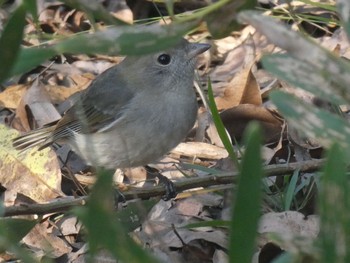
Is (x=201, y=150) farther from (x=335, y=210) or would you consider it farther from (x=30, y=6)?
(x=335, y=210)

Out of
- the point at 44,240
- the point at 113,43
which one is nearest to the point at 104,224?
the point at 113,43

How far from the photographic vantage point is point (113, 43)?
1.54 meters

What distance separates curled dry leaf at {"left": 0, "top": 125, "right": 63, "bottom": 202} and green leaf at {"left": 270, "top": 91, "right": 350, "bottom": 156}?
354 cm

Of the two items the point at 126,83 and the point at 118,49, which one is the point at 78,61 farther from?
the point at 118,49

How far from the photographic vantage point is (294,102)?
1485 mm

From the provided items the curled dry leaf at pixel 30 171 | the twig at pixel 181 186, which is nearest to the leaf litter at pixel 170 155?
the curled dry leaf at pixel 30 171

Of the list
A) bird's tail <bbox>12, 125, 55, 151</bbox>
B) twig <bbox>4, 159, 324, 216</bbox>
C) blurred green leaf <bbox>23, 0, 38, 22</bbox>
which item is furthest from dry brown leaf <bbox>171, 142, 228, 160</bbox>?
blurred green leaf <bbox>23, 0, 38, 22</bbox>

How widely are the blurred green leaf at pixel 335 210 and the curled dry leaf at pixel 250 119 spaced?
3.79 metres

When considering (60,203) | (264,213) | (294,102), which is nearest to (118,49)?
(294,102)

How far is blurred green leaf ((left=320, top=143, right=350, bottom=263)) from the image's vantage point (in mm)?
1355

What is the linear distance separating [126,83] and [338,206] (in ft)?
13.2

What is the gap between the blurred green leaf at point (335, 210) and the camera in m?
→ 1.36

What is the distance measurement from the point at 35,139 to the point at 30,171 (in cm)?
46

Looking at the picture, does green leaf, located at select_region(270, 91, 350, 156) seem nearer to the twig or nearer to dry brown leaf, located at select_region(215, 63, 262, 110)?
the twig
